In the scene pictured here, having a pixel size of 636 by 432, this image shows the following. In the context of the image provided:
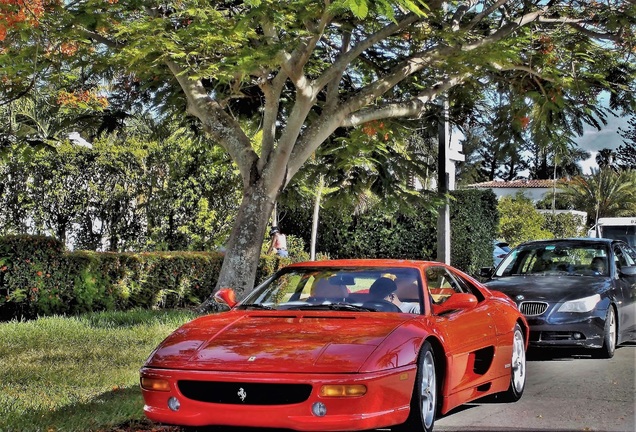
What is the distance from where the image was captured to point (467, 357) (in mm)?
6793

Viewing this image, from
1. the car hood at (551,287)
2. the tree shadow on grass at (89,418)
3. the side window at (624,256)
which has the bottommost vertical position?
the tree shadow on grass at (89,418)

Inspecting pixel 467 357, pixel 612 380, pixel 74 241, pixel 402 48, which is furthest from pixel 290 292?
pixel 74 241

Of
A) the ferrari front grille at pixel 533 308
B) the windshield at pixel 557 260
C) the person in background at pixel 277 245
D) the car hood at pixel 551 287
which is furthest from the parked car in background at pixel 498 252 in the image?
the ferrari front grille at pixel 533 308

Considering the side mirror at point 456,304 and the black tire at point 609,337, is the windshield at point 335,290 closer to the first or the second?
the side mirror at point 456,304

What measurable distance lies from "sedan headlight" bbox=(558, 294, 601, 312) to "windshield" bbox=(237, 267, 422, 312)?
426cm

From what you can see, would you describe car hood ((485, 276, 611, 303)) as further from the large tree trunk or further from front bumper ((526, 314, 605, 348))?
the large tree trunk

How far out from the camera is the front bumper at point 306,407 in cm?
518

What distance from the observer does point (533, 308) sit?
10.6 meters

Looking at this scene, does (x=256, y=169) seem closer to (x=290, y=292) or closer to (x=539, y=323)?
(x=539, y=323)

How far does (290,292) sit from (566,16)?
10.8 metres

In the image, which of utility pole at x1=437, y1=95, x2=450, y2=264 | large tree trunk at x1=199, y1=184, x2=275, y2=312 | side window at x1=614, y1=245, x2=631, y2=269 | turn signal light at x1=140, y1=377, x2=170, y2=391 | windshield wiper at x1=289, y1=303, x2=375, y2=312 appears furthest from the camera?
utility pole at x1=437, y1=95, x2=450, y2=264

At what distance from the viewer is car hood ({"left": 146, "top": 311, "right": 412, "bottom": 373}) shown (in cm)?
534

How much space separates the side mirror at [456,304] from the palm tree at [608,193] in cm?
6535

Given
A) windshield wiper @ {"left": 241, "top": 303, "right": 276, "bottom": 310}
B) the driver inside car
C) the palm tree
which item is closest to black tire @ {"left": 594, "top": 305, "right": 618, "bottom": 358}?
the driver inside car
